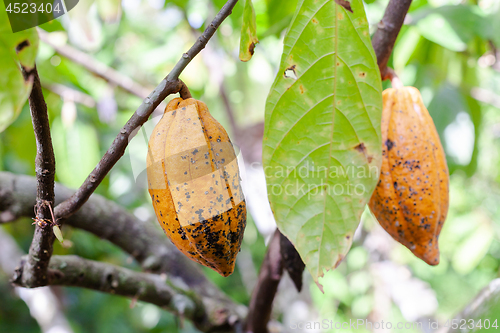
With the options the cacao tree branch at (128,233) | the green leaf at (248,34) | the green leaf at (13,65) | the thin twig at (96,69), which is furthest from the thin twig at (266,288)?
the thin twig at (96,69)

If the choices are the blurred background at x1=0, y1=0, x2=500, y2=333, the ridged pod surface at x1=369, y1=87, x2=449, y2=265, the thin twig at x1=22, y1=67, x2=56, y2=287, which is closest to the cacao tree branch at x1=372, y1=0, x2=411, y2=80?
the ridged pod surface at x1=369, y1=87, x2=449, y2=265

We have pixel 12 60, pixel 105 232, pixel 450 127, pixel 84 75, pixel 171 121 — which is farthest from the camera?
pixel 84 75

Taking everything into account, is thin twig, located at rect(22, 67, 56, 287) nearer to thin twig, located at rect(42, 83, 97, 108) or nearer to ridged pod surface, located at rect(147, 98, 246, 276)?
ridged pod surface, located at rect(147, 98, 246, 276)

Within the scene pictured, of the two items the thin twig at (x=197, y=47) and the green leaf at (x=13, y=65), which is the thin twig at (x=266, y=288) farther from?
the green leaf at (x=13, y=65)

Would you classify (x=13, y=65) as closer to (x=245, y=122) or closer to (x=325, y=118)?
(x=325, y=118)

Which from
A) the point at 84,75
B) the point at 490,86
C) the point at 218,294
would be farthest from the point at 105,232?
the point at 490,86

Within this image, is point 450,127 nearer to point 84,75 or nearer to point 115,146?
point 115,146
